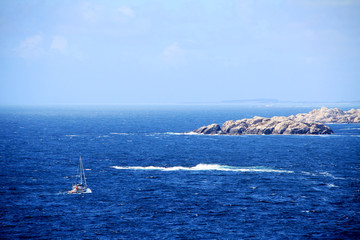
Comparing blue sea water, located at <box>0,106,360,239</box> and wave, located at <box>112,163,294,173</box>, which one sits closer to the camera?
blue sea water, located at <box>0,106,360,239</box>

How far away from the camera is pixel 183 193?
283 ft

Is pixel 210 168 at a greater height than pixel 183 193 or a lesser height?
greater

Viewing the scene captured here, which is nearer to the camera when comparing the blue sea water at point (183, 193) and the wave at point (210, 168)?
the blue sea water at point (183, 193)

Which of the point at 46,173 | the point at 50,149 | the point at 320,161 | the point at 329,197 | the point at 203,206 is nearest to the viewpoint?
the point at 203,206

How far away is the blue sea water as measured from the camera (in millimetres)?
65062

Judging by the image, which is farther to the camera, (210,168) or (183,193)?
(210,168)

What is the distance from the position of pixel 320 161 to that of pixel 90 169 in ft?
223

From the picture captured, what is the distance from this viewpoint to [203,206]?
3029 inches

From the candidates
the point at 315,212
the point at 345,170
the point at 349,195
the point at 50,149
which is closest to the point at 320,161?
the point at 345,170

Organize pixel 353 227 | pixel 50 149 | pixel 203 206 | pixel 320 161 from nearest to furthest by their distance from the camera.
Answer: pixel 353 227 → pixel 203 206 → pixel 320 161 → pixel 50 149

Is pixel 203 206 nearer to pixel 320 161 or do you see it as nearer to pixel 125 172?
pixel 125 172

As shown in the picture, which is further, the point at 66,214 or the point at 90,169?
the point at 90,169

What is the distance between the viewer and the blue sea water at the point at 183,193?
213 ft

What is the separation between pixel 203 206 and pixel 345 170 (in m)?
51.9
